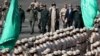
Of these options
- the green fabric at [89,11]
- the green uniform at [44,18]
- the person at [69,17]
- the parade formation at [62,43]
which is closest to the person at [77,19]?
the person at [69,17]

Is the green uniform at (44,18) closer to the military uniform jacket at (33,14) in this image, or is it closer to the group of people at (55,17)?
the group of people at (55,17)

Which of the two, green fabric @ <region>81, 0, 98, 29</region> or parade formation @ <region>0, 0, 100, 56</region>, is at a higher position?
green fabric @ <region>81, 0, 98, 29</region>

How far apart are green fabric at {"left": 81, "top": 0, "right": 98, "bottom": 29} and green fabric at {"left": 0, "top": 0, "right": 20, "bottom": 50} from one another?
4513 mm

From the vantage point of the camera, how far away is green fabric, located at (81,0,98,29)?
2083cm

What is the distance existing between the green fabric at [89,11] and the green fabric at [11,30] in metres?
4.51

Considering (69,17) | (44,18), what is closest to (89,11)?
(69,17)

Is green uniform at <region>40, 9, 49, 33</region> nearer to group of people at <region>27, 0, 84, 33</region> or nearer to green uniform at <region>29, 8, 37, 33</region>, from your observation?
group of people at <region>27, 0, 84, 33</region>

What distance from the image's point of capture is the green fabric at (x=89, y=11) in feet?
68.3

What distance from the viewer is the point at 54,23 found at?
2784cm

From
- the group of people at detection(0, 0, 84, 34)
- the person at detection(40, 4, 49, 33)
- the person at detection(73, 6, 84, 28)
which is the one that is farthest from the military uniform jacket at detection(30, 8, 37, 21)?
the person at detection(73, 6, 84, 28)

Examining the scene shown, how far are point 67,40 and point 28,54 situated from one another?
298 centimetres

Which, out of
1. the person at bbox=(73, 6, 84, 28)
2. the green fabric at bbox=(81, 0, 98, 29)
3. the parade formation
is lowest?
the person at bbox=(73, 6, 84, 28)

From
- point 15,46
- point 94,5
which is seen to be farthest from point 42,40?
point 94,5

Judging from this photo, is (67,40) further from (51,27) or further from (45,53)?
(51,27)
